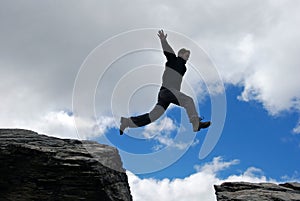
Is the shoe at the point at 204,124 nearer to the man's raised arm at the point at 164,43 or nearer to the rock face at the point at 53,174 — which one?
the man's raised arm at the point at 164,43

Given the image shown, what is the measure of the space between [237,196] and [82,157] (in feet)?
23.4

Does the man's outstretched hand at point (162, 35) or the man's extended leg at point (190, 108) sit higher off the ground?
the man's outstretched hand at point (162, 35)

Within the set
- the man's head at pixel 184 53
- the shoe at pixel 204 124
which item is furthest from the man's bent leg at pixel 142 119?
the man's head at pixel 184 53

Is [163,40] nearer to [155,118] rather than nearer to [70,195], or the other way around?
[155,118]

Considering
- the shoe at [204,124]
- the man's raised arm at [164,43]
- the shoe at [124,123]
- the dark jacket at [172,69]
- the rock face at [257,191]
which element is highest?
the man's raised arm at [164,43]

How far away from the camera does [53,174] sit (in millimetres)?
17016

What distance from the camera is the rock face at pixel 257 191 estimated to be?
16453 millimetres

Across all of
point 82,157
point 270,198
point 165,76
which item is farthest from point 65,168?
point 270,198

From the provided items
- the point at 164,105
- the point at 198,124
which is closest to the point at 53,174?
the point at 164,105

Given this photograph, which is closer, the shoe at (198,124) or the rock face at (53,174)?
the shoe at (198,124)

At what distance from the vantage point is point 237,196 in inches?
658

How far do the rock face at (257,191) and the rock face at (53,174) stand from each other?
4.85 m

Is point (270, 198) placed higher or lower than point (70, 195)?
lower

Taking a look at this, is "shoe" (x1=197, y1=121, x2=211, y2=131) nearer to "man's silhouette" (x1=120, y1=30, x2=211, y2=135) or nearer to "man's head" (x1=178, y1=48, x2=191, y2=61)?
"man's silhouette" (x1=120, y1=30, x2=211, y2=135)
